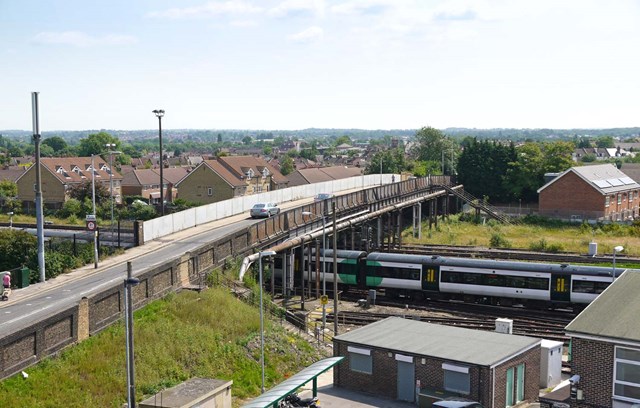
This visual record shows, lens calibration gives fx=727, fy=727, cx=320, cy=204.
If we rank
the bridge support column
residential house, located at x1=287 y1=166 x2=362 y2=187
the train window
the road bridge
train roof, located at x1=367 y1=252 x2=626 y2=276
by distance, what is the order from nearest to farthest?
the road bridge
the train window
train roof, located at x1=367 y1=252 x2=626 y2=276
the bridge support column
residential house, located at x1=287 y1=166 x2=362 y2=187

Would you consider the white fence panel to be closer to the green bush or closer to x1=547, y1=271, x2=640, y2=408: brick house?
the green bush

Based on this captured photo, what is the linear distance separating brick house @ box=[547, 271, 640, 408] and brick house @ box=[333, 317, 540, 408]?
123 inches

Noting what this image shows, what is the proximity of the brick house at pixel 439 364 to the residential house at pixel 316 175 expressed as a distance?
7917 cm

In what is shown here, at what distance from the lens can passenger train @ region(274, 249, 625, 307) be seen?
4119 cm

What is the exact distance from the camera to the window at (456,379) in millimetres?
23109

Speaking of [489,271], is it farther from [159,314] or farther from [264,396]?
[264,396]

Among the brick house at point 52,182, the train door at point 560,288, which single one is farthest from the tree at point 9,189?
the train door at point 560,288

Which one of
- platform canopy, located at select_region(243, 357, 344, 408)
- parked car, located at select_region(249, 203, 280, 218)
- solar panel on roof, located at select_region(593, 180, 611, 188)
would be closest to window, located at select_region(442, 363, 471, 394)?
platform canopy, located at select_region(243, 357, 344, 408)

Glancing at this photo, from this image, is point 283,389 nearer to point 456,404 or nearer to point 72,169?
point 456,404

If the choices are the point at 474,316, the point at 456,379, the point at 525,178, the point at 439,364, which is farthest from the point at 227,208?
the point at 525,178

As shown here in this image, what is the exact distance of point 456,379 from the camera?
23.4 meters

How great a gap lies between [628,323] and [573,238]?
5049 cm

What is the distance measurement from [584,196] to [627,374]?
60094 millimetres

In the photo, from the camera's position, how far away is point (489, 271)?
143 ft
